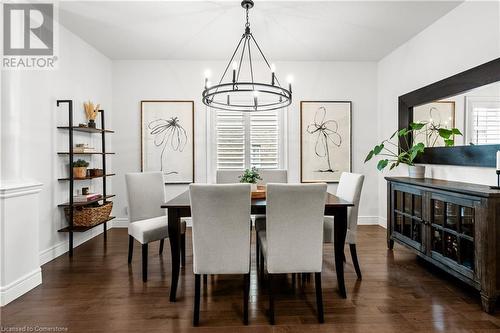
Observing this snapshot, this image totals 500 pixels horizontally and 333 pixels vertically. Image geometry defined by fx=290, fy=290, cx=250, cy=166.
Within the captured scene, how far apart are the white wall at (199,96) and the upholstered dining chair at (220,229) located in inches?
110

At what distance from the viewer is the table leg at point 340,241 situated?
7.73 ft

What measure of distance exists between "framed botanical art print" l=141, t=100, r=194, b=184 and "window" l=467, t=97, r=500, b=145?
3592mm

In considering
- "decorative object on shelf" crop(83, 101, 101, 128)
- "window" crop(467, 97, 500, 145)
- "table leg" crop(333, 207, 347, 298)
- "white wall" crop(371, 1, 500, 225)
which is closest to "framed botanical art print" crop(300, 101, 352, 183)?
"white wall" crop(371, 1, 500, 225)

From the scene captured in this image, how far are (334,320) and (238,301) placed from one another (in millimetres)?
734

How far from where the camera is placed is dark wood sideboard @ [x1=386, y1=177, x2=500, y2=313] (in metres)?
2.11

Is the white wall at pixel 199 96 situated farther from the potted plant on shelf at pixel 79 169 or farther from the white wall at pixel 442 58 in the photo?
the potted plant on shelf at pixel 79 169

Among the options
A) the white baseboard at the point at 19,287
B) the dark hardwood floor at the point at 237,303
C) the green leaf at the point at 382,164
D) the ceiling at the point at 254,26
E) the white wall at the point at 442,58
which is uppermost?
the ceiling at the point at 254,26

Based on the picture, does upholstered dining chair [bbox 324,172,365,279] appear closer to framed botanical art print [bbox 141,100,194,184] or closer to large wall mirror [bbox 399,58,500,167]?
large wall mirror [bbox 399,58,500,167]

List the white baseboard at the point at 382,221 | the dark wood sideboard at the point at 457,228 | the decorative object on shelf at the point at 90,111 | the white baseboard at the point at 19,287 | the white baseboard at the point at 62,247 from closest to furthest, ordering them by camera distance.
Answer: the dark wood sideboard at the point at 457,228 → the white baseboard at the point at 19,287 → the white baseboard at the point at 62,247 → the decorative object on shelf at the point at 90,111 → the white baseboard at the point at 382,221

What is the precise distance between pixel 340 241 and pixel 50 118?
3307 millimetres

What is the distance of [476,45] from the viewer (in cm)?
283

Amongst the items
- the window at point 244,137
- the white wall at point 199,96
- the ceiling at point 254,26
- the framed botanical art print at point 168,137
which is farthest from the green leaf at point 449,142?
the framed botanical art print at point 168,137

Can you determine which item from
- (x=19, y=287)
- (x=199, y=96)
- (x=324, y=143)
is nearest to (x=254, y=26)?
(x=199, y=96)

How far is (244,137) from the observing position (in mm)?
4715
